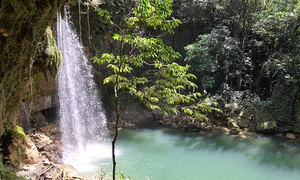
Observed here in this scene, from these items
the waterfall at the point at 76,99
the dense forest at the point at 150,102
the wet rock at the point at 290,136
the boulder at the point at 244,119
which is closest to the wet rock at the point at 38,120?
the dense forest at the point at 150,102

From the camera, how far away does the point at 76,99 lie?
31.4 ft

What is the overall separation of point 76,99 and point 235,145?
26.2 feet

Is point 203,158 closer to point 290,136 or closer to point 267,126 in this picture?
point 267,126

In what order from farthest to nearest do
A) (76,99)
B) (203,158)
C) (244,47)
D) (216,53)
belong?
(216,53) → (244,47) → (76,99) → (203,158)

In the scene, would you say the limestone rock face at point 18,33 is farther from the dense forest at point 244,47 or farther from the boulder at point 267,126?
the boulder at point 267,126

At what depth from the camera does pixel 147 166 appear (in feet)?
22.2

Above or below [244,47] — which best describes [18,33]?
below

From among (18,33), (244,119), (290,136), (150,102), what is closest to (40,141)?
(150,102)

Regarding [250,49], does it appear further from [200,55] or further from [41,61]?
[41,61]

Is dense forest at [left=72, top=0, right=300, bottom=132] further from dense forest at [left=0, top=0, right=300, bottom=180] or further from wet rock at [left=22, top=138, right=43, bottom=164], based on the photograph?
wet rock at [left=22, top=138, right=43, bottom=164]

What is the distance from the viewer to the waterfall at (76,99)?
331 inches

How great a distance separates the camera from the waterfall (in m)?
8.41

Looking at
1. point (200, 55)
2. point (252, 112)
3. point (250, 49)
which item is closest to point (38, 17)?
point (200, 55)

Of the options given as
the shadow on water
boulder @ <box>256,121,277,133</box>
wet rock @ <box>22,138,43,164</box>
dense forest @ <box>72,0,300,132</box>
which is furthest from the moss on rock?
boulder @ <box>256,121,277,133</box>
